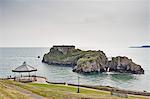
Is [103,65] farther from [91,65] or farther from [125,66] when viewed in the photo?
[125,66]

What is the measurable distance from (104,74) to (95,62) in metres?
5.47

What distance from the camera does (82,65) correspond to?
93.8m

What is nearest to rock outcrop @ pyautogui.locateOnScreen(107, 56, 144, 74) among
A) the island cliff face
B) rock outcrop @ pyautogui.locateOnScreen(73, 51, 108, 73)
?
the island cliff face

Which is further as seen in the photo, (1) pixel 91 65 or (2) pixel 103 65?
(2) pixel 103 65

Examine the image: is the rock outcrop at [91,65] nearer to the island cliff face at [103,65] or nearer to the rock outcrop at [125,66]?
the island cliff face at [103,65]

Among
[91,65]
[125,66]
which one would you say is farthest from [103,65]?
[125,66]

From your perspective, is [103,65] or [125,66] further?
[103,65]

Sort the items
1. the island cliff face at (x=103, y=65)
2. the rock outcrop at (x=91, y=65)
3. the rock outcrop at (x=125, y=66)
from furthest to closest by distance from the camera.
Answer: the rock outcrop at (x=91, y=65) < the island cliff face at (x=103, y=65) < the rock outcrop at (x=125, y=66)

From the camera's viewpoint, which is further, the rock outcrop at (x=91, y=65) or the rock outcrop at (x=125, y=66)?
the rock outcrop at (x=91, y=65)

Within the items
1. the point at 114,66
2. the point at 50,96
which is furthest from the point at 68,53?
the point at 50,96

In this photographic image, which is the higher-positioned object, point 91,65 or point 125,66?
point 91,65

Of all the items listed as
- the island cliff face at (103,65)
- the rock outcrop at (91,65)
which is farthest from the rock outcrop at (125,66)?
the rock outcrop at (91,65)

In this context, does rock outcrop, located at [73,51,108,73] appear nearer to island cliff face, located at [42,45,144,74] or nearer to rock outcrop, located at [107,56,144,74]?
island cliff face, located at [42,45,144,74]

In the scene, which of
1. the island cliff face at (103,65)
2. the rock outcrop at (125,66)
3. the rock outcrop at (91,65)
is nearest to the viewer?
the rock outcrop at (125,66)
